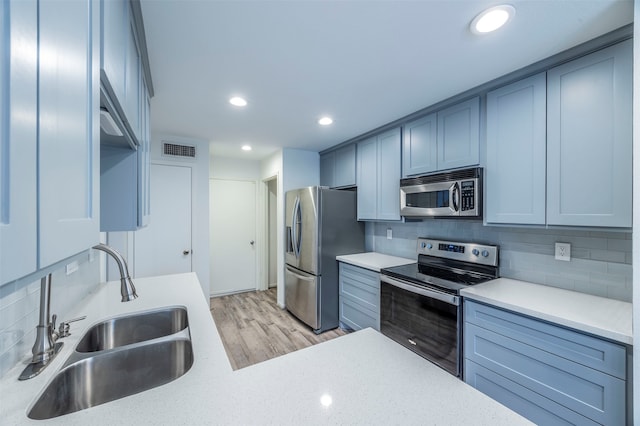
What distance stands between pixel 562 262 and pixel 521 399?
93cm

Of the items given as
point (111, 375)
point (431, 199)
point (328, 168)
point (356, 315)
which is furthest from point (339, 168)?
point (111, 375)

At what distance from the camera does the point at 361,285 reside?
109 inches

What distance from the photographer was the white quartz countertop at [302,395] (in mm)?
687

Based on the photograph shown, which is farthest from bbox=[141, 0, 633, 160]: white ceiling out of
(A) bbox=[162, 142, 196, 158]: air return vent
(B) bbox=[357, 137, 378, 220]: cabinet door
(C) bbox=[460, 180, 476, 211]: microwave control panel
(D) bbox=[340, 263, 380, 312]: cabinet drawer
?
(D) bbox=[340, 263, 380, 312]: cabinet drawer

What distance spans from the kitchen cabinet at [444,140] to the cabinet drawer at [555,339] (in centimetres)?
111

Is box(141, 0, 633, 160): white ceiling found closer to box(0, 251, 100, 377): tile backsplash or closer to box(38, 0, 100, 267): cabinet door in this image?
box(38, 0, 100, 267): cabinet door

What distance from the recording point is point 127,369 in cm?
103

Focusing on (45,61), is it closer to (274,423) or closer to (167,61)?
(274,423)

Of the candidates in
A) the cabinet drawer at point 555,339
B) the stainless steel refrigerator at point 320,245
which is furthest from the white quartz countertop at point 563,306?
the stainless steel refrigerator at point 320,245

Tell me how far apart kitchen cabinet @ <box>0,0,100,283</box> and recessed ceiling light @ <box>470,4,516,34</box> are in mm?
1514

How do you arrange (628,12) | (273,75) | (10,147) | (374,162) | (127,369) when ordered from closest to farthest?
(10,147) < (127,369) < (628,12) < (273,75) < (374,162)

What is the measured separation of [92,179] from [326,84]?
1686mm

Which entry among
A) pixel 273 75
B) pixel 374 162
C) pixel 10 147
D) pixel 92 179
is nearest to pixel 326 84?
pixel 273 75

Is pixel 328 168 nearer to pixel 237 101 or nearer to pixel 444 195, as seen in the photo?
pixel 237 101
